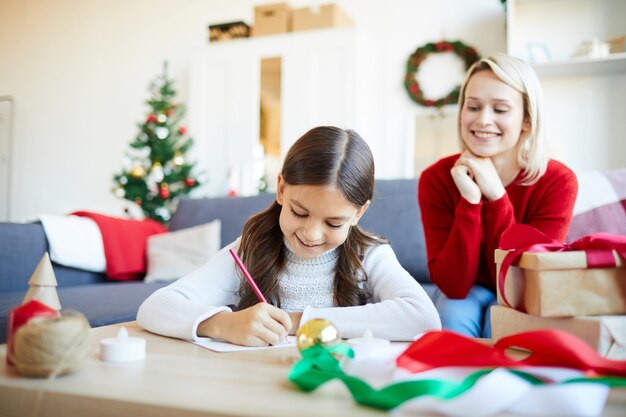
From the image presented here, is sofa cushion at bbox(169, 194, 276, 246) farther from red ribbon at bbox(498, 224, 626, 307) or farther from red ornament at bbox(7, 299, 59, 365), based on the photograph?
red ornament at bbox(7, 299, 59, 365)

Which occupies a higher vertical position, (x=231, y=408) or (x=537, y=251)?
(x=537, y=251)

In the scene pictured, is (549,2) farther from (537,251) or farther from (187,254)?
(537,251)

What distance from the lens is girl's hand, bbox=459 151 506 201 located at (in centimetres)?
158

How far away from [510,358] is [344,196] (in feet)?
1.81

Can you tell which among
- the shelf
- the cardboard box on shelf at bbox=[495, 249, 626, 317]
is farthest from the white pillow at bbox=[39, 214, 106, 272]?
the shelf

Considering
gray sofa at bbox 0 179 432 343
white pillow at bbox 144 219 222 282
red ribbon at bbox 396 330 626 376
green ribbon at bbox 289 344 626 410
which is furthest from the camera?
white pillow at bbox 144 219 222 282

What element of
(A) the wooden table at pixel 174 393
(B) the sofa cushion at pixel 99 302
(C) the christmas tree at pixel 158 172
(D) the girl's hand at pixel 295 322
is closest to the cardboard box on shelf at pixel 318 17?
(C) the christmas tree at pixel 158 172

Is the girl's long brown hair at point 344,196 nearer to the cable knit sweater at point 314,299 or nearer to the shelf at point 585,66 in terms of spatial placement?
the cable knit sweater at point 314,299

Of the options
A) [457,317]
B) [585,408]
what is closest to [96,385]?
[585,408]

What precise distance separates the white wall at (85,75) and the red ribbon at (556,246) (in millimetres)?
3658

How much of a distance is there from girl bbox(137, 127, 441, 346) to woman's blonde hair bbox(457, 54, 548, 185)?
58cm

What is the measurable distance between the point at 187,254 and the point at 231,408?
7.01 ft

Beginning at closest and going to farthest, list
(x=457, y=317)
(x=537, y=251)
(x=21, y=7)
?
(x=537, y=251), (x=457, y=317), (x=21, y=7)

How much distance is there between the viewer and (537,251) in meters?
→ 0.78
